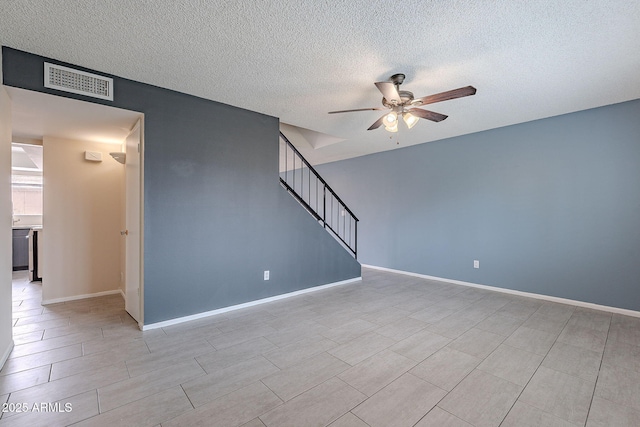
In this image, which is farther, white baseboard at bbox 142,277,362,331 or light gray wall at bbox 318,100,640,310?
light gray wall at bbox 318,100,640,310

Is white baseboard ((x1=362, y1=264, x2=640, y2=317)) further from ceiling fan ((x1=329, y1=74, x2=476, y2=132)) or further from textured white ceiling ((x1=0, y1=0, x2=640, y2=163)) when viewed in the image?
ceiling fan ((x1=329, y1=74, x2=476, y2=132))

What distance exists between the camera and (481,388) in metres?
1.90

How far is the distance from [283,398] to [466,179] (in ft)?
14.3

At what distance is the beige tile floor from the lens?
1647mm

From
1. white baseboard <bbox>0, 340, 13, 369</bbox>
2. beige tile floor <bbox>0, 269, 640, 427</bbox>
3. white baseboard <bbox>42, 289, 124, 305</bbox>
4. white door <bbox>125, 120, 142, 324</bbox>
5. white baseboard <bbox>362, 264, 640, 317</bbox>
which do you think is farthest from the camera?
white baseboard <bbox>42, 289, 124, 305</bbox>

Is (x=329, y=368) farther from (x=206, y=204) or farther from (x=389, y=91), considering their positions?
(x=389, y=91)

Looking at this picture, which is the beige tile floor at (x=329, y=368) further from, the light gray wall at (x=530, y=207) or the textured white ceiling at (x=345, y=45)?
the textured white ceiling at (x=345, y=45)

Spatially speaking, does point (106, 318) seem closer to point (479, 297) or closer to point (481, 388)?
point (481, 388)

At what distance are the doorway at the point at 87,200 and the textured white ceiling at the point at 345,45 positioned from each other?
839 millimetres

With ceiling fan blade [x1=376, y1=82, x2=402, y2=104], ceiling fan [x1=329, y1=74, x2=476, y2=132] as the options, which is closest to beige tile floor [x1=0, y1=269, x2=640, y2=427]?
ceiling fan [x1=329, y1=74, x2=476, y2=132]

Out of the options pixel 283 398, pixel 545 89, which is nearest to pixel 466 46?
pixel 545 89

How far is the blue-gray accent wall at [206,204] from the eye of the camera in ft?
9.48

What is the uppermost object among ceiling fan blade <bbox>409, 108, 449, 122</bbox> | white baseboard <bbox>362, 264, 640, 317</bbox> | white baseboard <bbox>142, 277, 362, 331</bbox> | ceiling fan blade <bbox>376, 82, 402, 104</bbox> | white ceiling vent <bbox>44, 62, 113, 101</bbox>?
white ceiling vent <bbox>44, 62, 113, 101</bbox>

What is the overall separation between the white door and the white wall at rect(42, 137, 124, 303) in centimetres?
103
